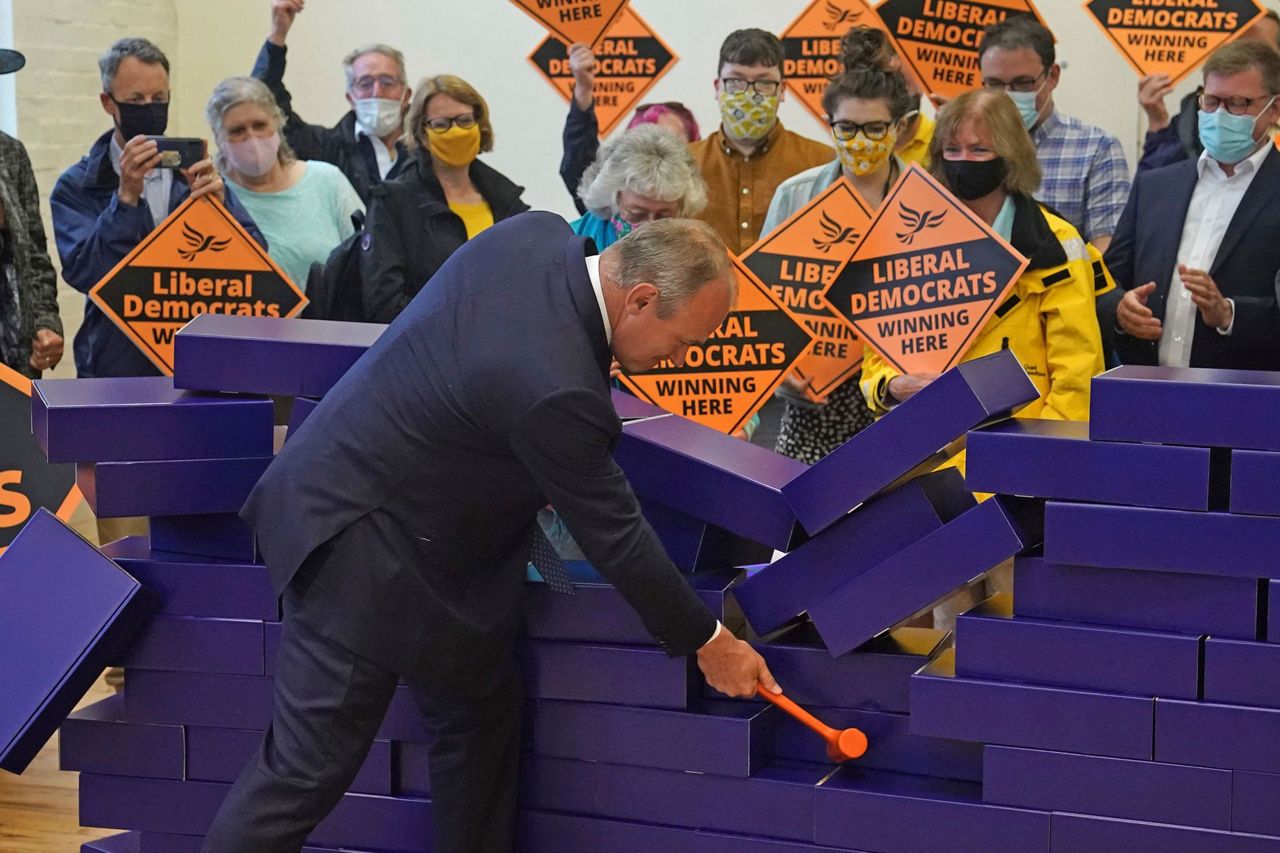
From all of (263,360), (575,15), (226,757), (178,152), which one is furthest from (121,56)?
(226,757)

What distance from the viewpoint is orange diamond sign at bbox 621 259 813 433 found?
3893 mm

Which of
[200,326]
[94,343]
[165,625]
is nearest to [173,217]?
Result: [94,343]

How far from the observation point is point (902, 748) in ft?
9.18

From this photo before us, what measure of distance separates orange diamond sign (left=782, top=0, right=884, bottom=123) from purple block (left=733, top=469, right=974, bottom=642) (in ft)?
9.14

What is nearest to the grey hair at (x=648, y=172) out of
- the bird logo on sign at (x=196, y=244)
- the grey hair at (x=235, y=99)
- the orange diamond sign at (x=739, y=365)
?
the orange diamond sign at (x=739, y=365)

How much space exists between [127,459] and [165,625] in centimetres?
32

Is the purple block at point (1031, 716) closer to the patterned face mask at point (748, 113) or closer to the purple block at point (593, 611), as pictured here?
the purple block at point (593, 611)

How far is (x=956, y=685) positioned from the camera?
262 centimetres

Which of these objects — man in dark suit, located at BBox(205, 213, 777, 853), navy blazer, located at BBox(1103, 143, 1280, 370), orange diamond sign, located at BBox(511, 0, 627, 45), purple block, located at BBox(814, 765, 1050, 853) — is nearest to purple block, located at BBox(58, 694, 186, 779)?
man in dark suit, located at BBox(205, 213, 777, 853)

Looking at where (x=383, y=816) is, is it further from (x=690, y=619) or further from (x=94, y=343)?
(x=94, y=343)

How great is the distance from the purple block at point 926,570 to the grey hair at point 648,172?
1397 millimetres

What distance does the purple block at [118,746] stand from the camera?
302cm

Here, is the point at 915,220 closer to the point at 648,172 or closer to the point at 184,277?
the point at 648,172

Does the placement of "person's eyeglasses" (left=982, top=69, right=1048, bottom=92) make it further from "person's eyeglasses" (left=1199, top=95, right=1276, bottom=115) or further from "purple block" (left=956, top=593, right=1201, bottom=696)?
"purple block" (left=956, top=593, right=1201, bottom=696)
